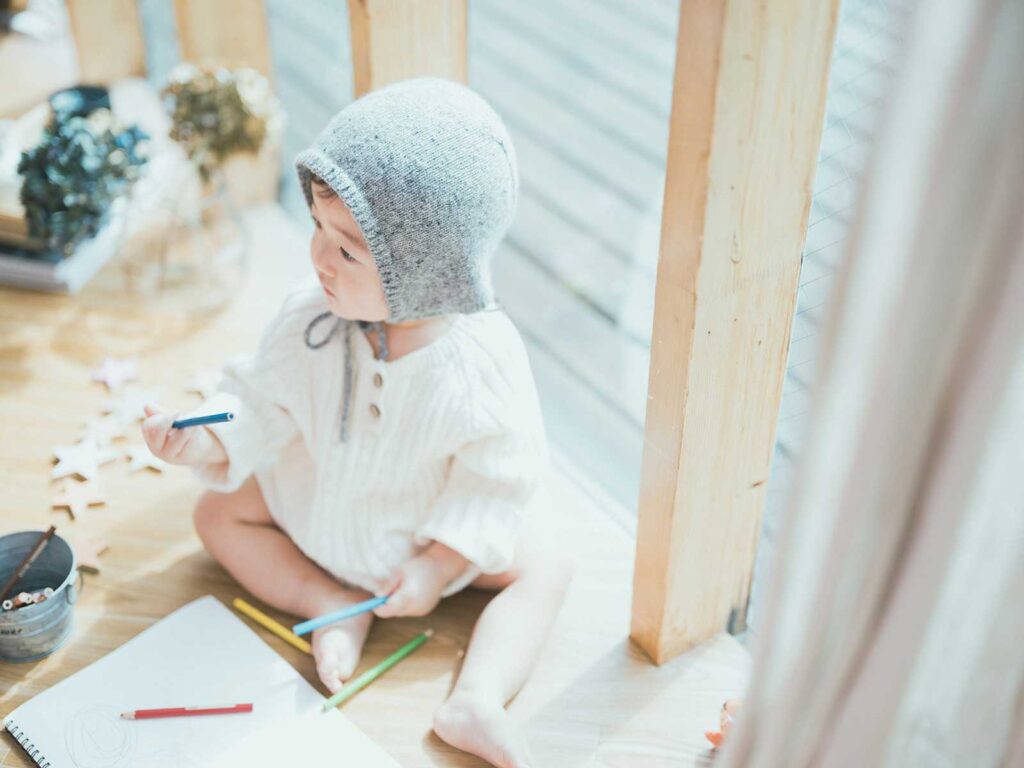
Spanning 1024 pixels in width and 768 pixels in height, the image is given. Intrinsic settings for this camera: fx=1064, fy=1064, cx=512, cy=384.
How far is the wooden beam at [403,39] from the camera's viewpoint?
4.37 ft

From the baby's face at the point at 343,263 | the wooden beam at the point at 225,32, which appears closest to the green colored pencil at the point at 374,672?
the baby's face at the point at 343,263

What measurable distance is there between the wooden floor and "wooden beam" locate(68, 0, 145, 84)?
2.25 ft

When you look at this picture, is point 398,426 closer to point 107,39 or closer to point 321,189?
point 321,189

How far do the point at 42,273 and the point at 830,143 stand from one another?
1.32 meters

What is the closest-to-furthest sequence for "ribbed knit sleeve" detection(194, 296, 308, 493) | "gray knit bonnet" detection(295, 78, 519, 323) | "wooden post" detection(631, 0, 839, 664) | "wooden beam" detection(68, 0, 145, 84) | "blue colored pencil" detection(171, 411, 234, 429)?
Result: "wooden post" detection(631, 0, 839, 664) → "gray knit bonnet" detection(295, 78, 519, 323) → "blue colored pencil" detection(171, 411, 234, 429) → "ribbed knit sleeve" detection(194, 296, 308, 493) → "wooden beam" detection(68, 0, 145, 84)

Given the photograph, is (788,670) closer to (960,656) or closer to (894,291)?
(960,656)

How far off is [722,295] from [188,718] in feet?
2.43

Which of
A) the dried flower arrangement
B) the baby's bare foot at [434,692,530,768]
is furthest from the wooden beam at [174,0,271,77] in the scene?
the baby's bare foot at [434,692,530,768]

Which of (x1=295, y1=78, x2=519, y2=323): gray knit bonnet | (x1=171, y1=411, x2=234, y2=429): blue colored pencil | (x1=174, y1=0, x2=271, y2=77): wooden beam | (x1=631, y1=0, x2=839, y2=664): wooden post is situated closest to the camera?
(x1=631, y1=0, x2=839, y2=664): wooden post

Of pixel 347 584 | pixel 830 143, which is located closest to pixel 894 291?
pixel 830 143

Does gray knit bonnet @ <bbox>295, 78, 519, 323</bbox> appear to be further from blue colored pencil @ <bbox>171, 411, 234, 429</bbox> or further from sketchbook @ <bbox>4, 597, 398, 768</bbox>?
sketchbook @ <bbox>4, 597, 398, 768</bbox>

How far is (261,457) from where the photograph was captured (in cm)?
131

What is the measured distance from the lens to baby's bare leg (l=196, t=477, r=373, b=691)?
49.0 inches

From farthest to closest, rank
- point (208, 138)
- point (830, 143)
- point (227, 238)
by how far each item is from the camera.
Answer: point (227, 238)
point (208, 138)
point (830, 143)
